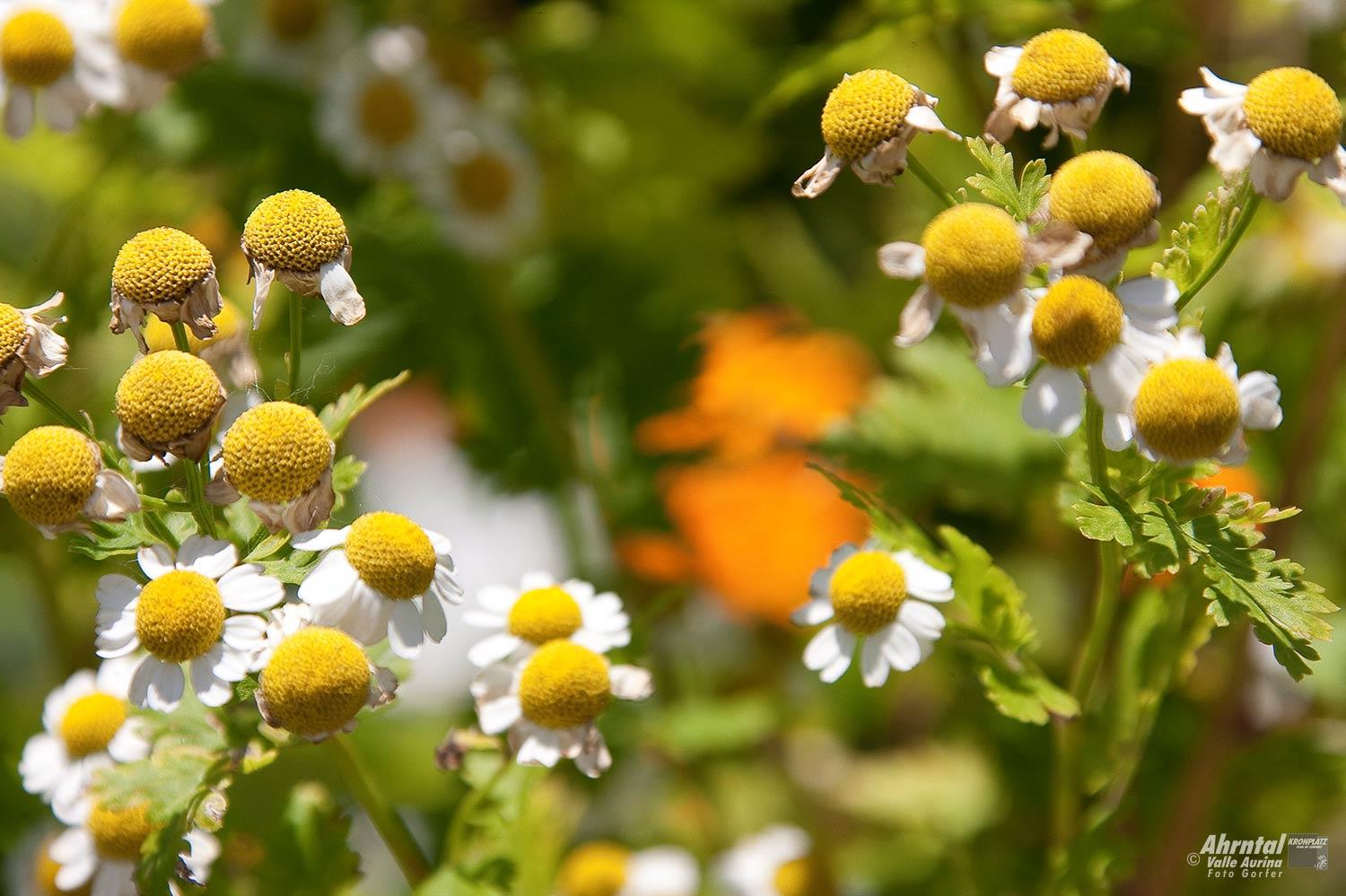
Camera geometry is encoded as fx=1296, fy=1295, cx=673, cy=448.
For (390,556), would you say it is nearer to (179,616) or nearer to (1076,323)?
(179,616)

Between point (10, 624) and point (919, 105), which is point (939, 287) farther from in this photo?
point (10, 624)

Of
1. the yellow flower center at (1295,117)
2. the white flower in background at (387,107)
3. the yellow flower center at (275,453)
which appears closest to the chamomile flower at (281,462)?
the yellow flower center at (275,453)

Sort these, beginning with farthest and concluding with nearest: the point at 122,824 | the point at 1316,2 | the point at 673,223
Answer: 1. the point at 673,223
2. the point at 1316,2
3. the point at 122,824

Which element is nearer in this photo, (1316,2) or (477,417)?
(1316,2)

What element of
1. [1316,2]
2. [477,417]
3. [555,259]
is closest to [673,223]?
[555,259]

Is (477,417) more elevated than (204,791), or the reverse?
(204,791)

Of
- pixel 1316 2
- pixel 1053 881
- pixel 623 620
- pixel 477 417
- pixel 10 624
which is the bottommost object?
pixel 10 624

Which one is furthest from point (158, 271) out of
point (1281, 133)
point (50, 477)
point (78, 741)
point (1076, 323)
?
point (1281, 133)

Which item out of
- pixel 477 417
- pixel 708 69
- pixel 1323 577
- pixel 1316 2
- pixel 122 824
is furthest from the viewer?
pixel 708 69
